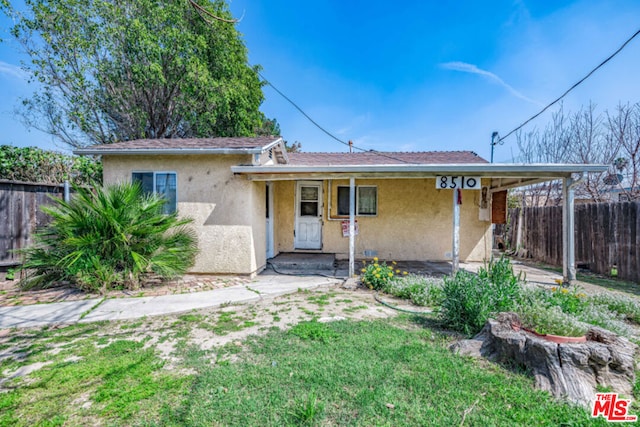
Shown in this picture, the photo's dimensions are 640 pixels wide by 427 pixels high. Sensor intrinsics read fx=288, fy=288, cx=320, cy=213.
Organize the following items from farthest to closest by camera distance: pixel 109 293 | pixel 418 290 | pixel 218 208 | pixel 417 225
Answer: pixel 417 225 < pixel 218 208 < pixel 109 293 < pixel 418 290

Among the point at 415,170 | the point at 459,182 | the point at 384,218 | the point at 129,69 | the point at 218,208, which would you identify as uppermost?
the point at 129,69

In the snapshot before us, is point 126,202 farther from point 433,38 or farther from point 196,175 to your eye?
point 433,38

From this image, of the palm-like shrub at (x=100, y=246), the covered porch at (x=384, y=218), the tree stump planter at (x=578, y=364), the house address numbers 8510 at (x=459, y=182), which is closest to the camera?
the tree stump planter at (x=578, y=364)

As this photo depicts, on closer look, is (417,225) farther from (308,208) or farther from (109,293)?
(109,293)

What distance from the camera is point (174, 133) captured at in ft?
46.4

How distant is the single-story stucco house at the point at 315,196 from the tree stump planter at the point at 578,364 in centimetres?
357

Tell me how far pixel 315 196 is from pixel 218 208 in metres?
3.46

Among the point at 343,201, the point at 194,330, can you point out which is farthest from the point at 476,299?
the point at 343,201

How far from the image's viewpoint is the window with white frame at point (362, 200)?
8.97 meters

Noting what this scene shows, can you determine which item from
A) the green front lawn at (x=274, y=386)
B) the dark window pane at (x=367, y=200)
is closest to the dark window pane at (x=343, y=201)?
the dark window pane at (x=367, y=200)

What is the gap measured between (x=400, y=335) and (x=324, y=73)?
1138 centimetres

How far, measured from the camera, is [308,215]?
360 inches

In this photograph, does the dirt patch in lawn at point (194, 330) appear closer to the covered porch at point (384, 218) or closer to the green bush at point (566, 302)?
the green bush at point (566, 302)

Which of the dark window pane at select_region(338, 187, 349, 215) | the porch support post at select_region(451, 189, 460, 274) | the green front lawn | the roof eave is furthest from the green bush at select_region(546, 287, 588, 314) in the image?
the dark window pane at select_region(338, 187, 349, 215)
